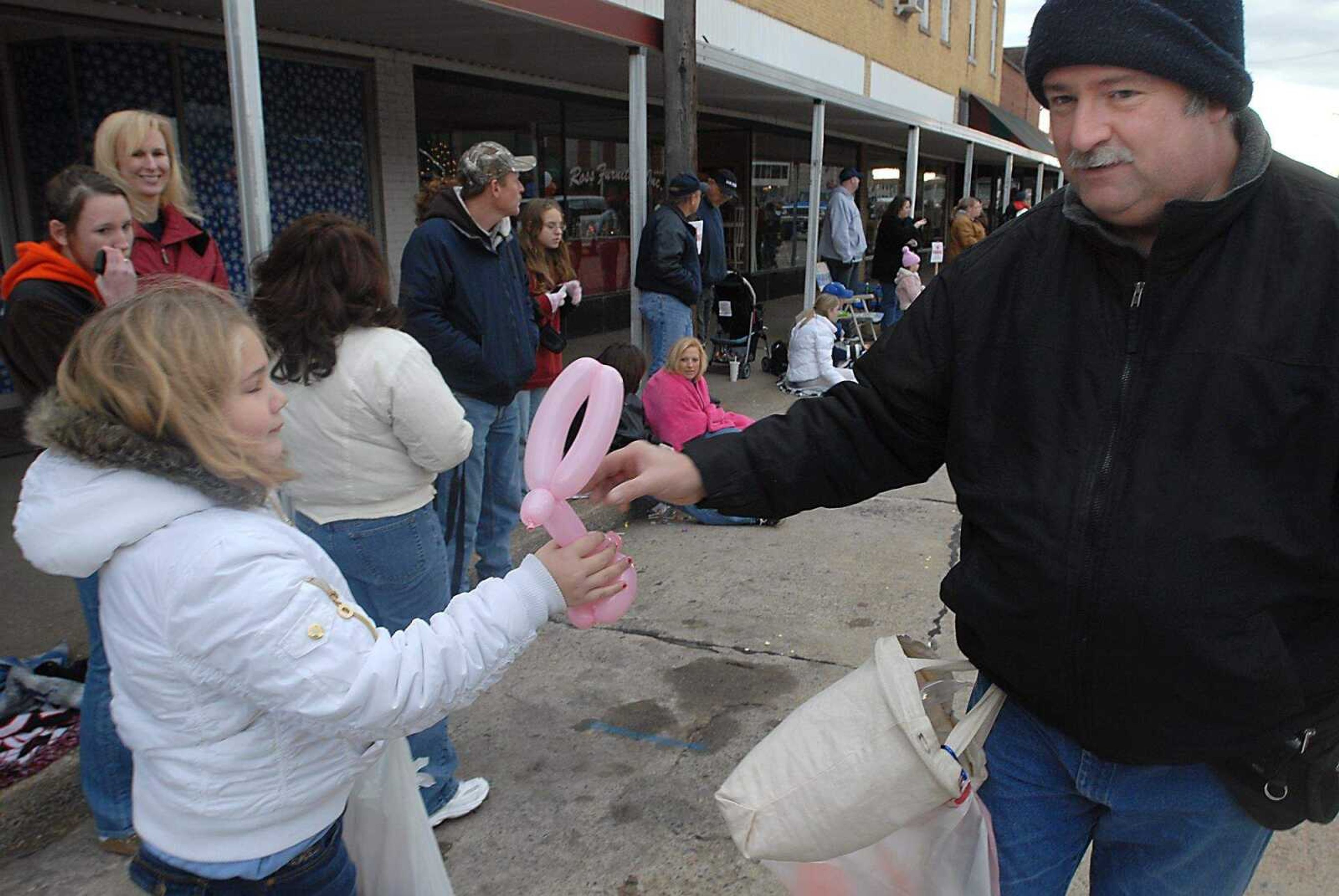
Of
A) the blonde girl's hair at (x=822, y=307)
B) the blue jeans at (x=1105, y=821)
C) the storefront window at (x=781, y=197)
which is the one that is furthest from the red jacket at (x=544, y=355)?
the storefront window at (x=781, y=197)

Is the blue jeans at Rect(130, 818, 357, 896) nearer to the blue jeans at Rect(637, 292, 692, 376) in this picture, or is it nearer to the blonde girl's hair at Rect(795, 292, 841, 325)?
the blue jeans at Rect(637, 292, 692, 376)

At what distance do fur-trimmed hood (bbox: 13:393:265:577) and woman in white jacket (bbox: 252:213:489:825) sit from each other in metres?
1.11

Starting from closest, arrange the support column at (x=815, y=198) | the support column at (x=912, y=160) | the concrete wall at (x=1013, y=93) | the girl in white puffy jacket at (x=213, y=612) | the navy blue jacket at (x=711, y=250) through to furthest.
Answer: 1. the girl in white puffy jacket at (x=213, y=612)
2. the navy blue jacket at (x=711, y=250)
3. the support column at (x=815, y=198)
4. the support column at (x=912, y=160)
5. the concrete wall at (x=1013, y=93)

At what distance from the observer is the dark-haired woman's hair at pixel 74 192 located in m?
2.92

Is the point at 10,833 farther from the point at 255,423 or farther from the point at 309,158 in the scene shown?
the point at 309,158

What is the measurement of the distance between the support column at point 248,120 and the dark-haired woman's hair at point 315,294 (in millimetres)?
1216

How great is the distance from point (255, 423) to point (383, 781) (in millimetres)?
745

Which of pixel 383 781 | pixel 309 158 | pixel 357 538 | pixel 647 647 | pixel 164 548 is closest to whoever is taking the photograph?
pixel 164 548

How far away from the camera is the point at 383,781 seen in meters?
1.92

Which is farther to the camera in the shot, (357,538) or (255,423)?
(357,538)

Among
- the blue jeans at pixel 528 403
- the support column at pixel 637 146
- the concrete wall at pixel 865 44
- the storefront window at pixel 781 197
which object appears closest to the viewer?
the blue jeans at pixel 528 403

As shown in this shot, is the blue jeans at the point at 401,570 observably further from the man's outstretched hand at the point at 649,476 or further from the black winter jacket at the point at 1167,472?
the black winter jacket at the point at 1167,472

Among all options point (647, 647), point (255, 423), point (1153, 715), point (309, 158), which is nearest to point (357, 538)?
point (255, 423)

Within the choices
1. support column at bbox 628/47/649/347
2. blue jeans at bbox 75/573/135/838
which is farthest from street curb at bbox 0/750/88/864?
support column at bbox 628/47/649/347
